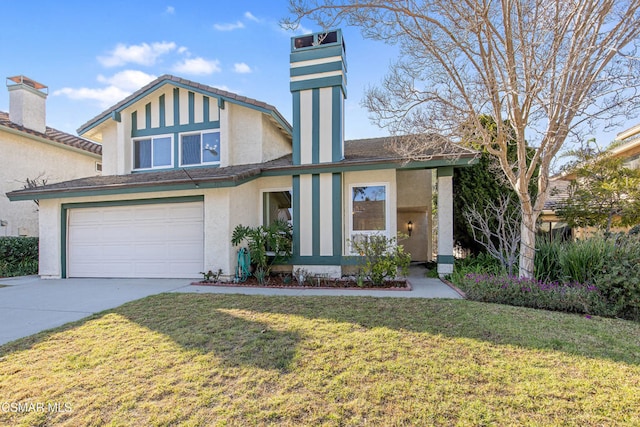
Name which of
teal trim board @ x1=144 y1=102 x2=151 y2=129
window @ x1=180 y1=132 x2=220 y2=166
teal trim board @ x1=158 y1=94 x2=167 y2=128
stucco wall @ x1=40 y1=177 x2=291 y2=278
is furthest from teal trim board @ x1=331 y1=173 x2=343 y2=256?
teal trim board @ x1=144 y1=102 x2=151 y2=129

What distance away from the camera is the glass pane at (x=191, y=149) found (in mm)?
12172

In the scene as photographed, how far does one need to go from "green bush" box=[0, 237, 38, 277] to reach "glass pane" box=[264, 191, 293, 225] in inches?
378

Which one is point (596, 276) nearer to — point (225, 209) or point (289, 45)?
point (225, 209)

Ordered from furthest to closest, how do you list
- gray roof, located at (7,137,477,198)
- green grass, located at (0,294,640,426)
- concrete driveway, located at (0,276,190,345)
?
gray roof, located at (7,137,477,198)
concrete driveway, located at (0,276,190,345)
green grass, located at (0,294,640,426)

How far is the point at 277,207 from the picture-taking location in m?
11.5

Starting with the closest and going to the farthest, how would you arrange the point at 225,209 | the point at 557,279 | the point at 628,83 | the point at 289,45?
the point at 628,83, the point at 557,279, the point at 225,209, the point at 289,45

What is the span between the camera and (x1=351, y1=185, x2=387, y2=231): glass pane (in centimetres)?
1005

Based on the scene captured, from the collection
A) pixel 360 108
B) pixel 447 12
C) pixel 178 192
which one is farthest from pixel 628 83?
pixel 178 192

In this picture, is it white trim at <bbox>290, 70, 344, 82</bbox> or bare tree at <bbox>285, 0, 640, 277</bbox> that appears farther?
white trim at <bbox>290, 70, 344, 82</bbox>

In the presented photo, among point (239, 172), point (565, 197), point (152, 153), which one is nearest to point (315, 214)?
point (239, 172)

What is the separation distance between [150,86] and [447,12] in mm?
10574

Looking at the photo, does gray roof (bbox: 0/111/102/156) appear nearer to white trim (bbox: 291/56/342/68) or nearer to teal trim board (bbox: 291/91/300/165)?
teal trim board (bbox: 291/91/300/165)

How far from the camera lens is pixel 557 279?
25.1 feet

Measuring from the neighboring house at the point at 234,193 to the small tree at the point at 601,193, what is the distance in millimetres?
4643
